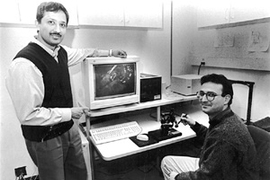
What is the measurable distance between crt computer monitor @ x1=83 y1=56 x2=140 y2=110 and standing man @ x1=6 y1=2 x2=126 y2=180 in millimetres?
187

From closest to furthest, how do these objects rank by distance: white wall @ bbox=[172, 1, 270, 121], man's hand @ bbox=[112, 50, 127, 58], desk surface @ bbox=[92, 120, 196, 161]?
desk surface @ bbox=[92, 120, 196, 161]
man's hand @ bbox=[112, 50, 127, 58]
white wall @ bbox=[172, 1, 270, 121]

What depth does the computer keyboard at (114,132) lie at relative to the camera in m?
1.38

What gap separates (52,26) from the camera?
106cm

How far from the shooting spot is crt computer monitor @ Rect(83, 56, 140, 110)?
4.44ft

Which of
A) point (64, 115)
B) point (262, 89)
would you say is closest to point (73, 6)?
point (64, 115)

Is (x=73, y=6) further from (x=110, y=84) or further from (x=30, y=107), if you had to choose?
(x=30, y=107)

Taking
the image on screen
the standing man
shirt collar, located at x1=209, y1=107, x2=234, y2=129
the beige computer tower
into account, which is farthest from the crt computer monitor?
shirt collar, located at x1=209, y1=107, x2=234, y2=129

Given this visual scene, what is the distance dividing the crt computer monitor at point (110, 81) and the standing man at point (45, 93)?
0.19 meters

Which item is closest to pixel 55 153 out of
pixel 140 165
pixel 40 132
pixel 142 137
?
pixel 40 132

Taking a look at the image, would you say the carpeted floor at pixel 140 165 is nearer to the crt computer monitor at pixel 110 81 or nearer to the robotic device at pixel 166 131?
the robotic device at pixel 166 131

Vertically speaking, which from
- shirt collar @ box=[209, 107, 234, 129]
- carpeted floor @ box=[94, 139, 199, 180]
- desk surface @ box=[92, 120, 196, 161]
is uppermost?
shirt collar @ box=[209, 107, 234, 129]

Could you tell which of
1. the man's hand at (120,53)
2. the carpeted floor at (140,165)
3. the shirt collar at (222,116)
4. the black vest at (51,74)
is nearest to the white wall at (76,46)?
the man's hand at (120,53)

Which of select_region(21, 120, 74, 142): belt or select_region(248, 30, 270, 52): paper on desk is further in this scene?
select_region(248, 30, 270, 52): paper on desk

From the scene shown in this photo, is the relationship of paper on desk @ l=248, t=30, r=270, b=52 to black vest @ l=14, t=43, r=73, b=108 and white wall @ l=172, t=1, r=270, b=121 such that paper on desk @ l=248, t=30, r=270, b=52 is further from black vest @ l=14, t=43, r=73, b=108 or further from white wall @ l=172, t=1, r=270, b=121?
black vest @ l=14, t=43, r=73, b=108
